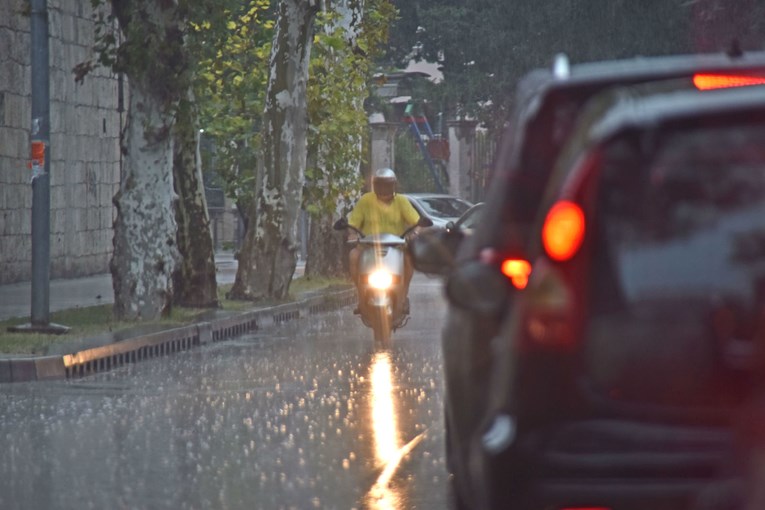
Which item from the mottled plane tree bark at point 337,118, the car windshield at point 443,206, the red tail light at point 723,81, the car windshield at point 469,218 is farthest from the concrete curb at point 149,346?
the car windshield at point 443,206

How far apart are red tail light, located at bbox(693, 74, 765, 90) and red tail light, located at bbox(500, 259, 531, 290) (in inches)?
25.2

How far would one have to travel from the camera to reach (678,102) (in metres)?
4.35

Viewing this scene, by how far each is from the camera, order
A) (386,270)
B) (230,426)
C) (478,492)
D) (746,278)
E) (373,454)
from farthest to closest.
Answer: (386,270), (230,426), (373,454), (478,492), (746,278)

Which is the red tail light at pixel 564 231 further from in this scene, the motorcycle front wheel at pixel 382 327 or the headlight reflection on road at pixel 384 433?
the motorcycle front wheel at pixel 382 327

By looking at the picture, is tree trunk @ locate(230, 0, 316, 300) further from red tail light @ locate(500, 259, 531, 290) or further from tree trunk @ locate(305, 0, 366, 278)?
red tail light @ locate(500, 259, 531, 290)

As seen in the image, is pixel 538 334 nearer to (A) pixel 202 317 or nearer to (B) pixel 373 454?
(B) pixel 373 454

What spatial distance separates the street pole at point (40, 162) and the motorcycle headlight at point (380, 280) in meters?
3.00

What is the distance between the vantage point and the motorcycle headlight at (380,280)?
687 inches

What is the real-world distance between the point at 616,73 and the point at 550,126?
22cm

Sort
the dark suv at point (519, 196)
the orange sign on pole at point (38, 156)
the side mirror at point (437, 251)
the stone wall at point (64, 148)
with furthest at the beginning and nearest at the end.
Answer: the stone wall at point (64, 148)
the orange sign on pole at point (38, 156)
the side mirror at point (437, 251)
the dark suv at point (519, 196)

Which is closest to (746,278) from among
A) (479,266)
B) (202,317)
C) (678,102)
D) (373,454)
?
(678,102)

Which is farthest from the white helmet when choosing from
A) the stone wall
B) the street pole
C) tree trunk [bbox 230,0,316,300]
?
the stone wall

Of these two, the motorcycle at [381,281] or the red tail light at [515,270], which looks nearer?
the red tail light at [515,270]

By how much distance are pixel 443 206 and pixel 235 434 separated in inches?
1103
